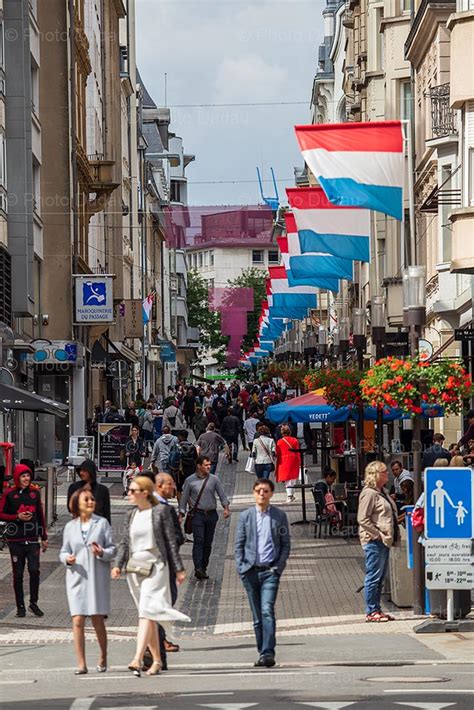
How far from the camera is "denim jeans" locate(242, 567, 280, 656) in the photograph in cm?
1437

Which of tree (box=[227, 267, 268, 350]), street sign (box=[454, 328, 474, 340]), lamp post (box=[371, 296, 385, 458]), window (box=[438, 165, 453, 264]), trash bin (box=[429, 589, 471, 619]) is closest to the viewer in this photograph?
trash bin (box=[429, 589, 471, 619])

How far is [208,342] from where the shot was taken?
164000 millimetres

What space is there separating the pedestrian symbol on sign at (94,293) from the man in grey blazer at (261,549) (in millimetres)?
36263

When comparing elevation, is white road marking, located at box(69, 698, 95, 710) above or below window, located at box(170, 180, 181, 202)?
below

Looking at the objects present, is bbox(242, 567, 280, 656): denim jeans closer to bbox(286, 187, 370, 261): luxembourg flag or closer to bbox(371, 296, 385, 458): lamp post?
bbox(371, 296, 385, 458): lamp post

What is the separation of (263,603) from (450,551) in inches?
121

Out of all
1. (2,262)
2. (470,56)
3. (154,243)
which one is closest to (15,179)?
(2,262)

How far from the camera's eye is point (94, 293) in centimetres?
5100

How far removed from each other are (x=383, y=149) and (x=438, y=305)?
43.5 feet

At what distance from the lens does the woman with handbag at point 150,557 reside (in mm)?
13703

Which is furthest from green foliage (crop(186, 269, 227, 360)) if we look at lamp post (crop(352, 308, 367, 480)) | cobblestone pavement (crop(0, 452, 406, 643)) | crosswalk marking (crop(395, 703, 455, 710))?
crosswalk marking (crop(395, 703, 455, 710))

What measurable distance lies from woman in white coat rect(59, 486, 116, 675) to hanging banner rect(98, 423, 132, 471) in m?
26.3

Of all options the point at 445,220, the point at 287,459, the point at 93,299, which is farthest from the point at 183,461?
the point at 93,299

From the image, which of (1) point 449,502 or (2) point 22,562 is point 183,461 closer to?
(2) point 22,562
